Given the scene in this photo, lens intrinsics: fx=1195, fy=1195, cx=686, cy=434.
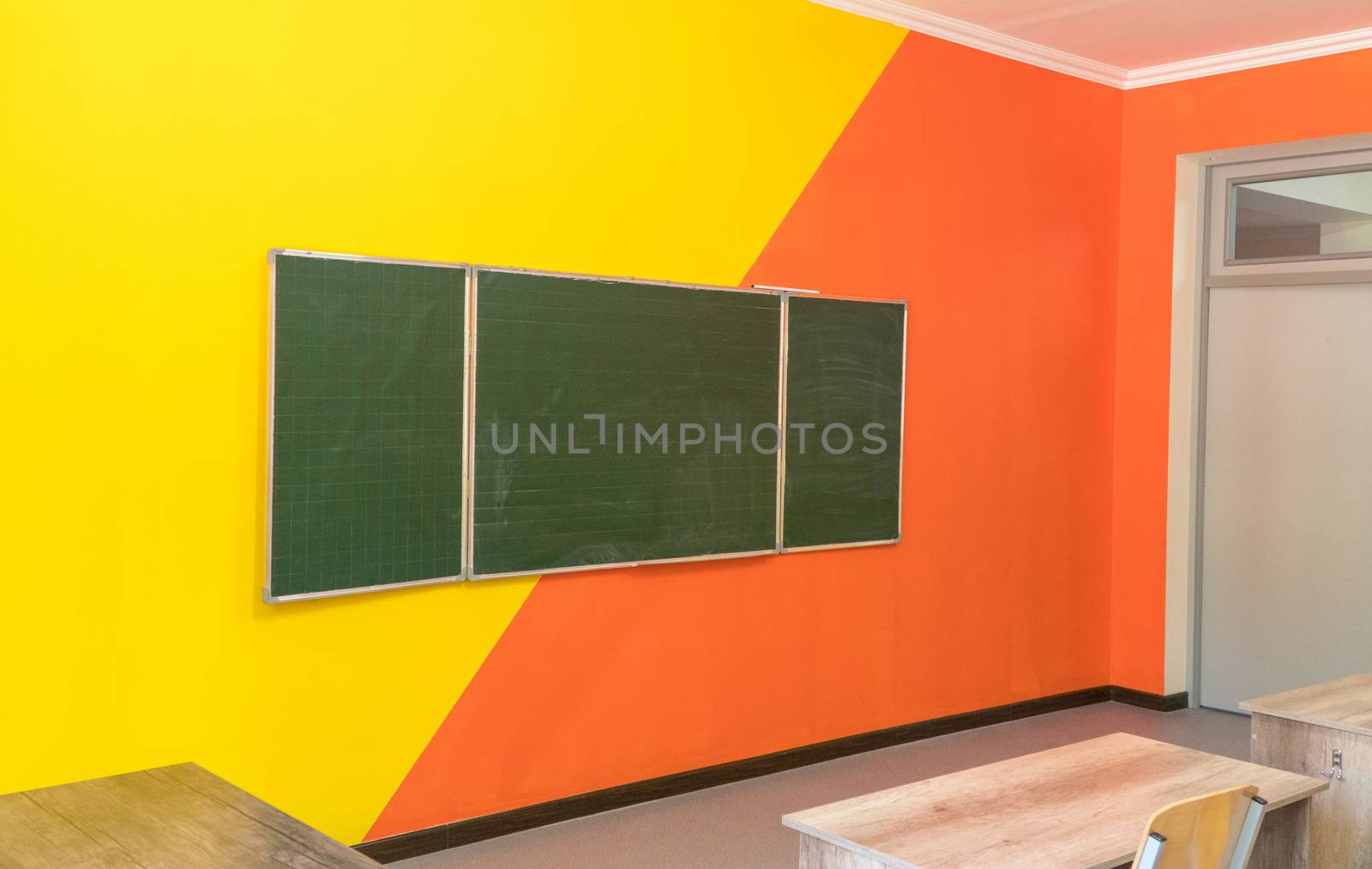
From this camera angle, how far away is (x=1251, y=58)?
17.4 feet

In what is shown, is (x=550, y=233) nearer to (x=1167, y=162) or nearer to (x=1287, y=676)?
(x=1167, y=162)

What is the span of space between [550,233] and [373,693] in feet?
5.12

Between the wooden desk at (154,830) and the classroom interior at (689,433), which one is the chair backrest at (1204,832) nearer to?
the classroom interior at (689,433)

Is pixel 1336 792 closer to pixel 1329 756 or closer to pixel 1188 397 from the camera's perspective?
pixel 1329 756

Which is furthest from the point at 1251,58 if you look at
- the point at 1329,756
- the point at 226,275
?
the point at 226,275

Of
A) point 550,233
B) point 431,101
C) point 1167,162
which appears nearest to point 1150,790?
point 550,233

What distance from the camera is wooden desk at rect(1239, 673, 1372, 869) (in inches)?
124

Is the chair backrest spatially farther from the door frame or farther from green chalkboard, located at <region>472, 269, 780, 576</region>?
the door frame

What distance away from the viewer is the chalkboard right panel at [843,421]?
463cm

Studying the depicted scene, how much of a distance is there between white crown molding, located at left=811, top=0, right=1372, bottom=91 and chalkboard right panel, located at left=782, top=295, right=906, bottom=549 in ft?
3.81

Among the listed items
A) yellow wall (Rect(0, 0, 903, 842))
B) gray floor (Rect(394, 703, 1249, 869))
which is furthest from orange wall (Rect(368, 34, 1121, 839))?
yellow wall (Rect(0, 0, 903, 842))

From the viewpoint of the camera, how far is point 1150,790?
2.59 metres

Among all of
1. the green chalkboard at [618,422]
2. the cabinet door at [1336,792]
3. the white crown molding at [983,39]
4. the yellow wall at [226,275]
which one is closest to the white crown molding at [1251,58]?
the white crown molding at [983,39]

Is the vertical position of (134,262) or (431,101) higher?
(431,101)
